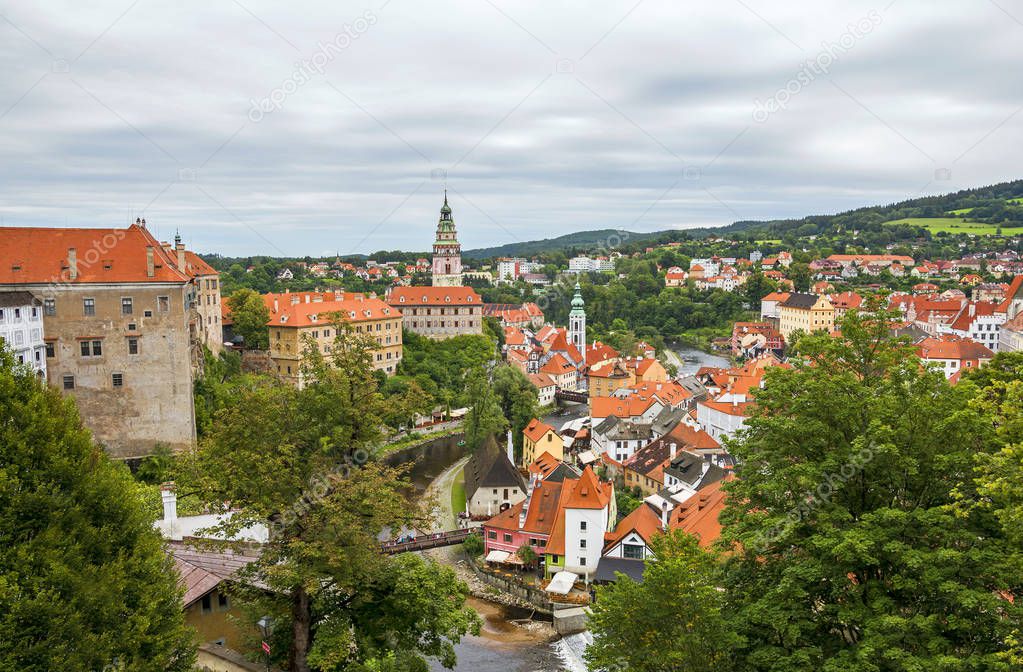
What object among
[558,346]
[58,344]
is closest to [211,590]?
[58,344]

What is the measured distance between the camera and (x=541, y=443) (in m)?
36.9

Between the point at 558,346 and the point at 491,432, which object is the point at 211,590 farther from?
the point at 558,346

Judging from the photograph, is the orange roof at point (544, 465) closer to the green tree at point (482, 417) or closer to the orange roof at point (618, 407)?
the green tree at point (482, 417)

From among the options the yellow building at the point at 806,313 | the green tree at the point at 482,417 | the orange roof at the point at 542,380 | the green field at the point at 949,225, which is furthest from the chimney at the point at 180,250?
the green field at the point at 949,225

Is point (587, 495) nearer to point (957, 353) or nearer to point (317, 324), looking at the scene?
point (317, 324)

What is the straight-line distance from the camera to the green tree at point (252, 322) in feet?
153

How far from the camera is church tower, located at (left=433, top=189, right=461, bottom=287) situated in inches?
3076

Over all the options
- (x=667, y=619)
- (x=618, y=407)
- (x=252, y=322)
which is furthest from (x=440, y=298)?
(x=667, y=619)

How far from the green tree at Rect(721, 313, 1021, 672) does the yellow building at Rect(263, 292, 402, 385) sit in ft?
113

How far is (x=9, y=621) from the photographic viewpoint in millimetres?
8102

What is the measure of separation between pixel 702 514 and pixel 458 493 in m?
15.1

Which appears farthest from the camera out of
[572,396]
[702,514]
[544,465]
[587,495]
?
[572,396]

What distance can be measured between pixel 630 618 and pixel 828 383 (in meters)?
4.81

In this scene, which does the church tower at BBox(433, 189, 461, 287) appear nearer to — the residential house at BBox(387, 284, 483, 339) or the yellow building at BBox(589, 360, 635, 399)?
the residential house at BBox(387, 284, 483, 339)
